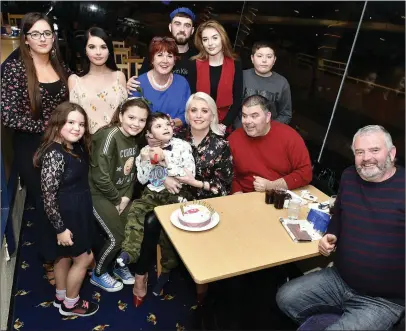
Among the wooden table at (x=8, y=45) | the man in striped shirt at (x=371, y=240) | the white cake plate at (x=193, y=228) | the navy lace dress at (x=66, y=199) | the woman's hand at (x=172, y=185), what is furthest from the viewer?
the wooden table at (x=8, y=45)

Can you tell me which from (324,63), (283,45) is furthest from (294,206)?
(283,45)

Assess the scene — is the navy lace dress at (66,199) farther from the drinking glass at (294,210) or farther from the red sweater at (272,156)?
the drinking glass at (294,210)

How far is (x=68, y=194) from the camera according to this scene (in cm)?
247

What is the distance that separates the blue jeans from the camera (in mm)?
2035

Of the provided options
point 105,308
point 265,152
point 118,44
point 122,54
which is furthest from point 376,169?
point 118,44

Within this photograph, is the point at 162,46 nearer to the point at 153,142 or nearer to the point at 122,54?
the point at 153,142

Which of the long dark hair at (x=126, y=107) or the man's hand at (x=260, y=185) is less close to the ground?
the long dark hair at (x=126, y=107)

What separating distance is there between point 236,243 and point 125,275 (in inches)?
53.4

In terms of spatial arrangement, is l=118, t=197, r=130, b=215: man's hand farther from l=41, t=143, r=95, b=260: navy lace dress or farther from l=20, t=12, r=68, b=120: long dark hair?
l=20, t=12, r=68, b=120: long dark hair

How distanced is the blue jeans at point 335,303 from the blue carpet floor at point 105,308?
84cm

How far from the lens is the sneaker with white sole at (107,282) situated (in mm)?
3025

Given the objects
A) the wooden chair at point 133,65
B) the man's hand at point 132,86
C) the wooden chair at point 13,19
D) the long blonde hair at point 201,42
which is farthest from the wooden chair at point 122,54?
the man's hand at point 132,86

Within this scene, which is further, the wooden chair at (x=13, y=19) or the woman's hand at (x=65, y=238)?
the wooden chair at (x=13, y=19)

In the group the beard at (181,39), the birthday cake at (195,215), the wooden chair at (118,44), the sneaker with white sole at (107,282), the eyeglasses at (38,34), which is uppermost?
the beard at (181,39)
